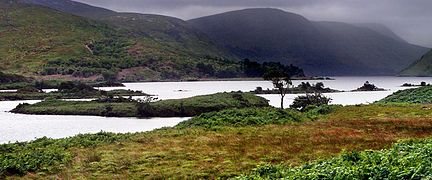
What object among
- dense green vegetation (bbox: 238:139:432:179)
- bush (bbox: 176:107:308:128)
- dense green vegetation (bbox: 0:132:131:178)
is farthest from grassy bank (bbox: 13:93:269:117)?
dense green vegetation (bbox: 238:139:432:179)

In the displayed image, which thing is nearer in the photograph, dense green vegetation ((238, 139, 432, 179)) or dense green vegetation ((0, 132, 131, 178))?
dense green vegetation ((238, 139, 432, 179))

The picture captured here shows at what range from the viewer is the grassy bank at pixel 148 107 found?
106250 millimetres

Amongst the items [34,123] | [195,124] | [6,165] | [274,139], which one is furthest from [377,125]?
[34,123]

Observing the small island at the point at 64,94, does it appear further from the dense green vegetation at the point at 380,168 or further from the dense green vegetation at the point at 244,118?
the dense green vegetation at the point at 380,168

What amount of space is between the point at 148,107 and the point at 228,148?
223ft

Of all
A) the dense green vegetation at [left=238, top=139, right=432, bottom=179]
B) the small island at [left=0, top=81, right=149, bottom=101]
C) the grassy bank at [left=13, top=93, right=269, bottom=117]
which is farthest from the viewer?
the small island at [left=0, top=81, right=149, bottom=101]

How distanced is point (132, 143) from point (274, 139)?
12724mm

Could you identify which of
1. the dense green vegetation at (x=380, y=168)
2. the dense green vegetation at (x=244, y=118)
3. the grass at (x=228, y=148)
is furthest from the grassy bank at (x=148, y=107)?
the dense green vegetation at (x=380, y=168)

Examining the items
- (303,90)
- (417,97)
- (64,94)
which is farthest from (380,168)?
(303,90)

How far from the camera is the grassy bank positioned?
106250mm

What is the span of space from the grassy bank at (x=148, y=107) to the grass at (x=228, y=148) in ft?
169

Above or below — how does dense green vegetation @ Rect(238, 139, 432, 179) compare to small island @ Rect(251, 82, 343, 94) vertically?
above

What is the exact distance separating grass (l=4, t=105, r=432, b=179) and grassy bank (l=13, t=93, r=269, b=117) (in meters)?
51.5

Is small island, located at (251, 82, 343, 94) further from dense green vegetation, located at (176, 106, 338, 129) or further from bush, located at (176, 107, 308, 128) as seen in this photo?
bush, located at (176, 107, 308, 128)
